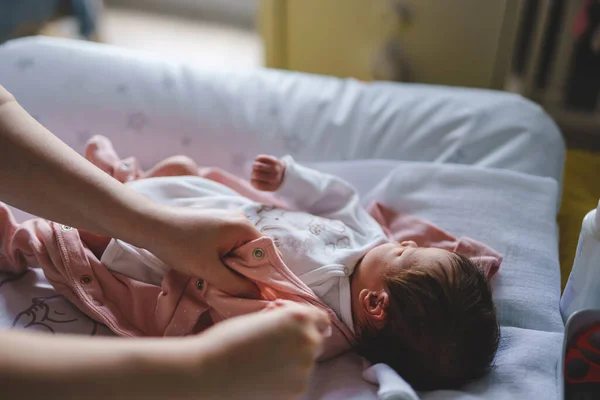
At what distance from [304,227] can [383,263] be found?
0.16 meters

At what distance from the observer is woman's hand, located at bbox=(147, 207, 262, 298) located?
31.5 inches

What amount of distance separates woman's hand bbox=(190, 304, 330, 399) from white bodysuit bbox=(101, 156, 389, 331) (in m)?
0.37

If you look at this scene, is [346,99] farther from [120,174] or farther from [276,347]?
[276,347]

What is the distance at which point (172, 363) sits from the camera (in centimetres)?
50

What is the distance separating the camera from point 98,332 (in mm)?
878

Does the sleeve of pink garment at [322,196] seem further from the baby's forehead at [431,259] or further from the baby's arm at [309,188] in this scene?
the baby's forehead at [431,259]

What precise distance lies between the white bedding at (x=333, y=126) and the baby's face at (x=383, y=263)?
171 millimetres

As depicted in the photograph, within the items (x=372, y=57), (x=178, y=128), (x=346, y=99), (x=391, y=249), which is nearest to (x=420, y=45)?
(x=372, y=57)

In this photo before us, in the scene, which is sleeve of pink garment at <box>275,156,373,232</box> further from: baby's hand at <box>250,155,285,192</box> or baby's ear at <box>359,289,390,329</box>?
baby's ear at <box>359,289,390,329</box>

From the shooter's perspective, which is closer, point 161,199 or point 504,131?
point 161,199

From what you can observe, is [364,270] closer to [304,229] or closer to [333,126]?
[304,229]

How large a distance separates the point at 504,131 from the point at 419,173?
240 millimetres

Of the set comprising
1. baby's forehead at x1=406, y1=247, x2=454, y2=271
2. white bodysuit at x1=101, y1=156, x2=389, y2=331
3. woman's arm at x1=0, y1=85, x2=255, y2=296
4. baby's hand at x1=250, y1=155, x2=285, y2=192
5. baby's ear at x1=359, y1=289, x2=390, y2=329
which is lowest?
baby's ear at x1=359, y1=289, x2=390, y2=329

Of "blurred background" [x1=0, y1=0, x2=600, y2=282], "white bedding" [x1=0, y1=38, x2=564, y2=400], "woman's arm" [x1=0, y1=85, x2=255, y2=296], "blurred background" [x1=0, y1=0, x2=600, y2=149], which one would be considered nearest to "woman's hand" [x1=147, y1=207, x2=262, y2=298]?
"woman's arm" [x1=0, y1=85, x2=255, y2=296]
